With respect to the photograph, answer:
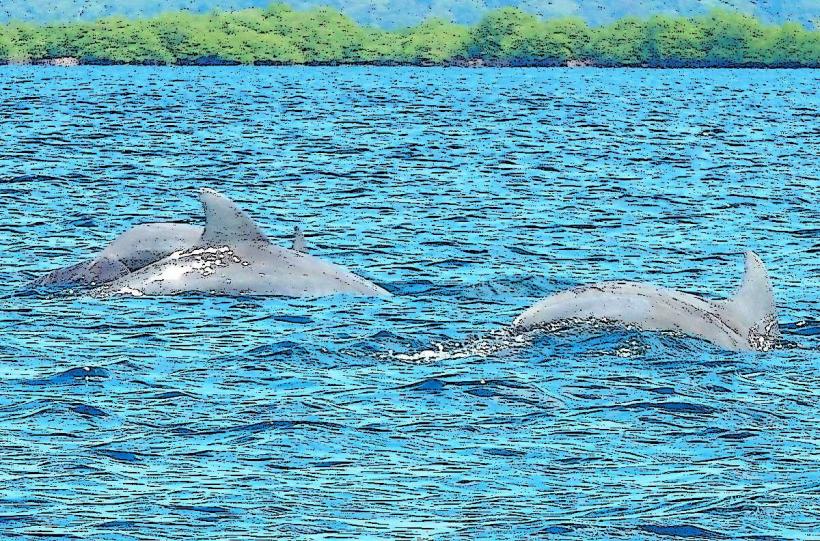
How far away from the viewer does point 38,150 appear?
177ft

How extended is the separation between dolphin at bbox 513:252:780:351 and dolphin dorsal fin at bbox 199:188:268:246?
4605 millimetres

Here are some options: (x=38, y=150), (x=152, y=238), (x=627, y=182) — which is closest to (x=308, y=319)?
(x=152, y=238)

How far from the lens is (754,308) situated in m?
19.5

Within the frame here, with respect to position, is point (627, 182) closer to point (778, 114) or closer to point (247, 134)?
point (247, 134)

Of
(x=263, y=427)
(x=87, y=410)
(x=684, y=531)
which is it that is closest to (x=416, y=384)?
(x=263, y=427)

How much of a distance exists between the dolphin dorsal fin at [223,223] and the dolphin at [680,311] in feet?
15.1

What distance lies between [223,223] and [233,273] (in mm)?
909

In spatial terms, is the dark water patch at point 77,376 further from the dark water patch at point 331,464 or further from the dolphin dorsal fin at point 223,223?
the dolphin dorsal fin at point 223,223

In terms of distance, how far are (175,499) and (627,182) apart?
1310 inches

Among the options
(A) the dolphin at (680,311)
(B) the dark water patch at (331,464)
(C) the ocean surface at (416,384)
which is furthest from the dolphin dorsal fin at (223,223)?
(B) the dark water patch at (331,464)

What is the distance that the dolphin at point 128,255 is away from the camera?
2380cm

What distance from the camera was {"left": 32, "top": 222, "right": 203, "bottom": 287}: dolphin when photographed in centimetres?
2380

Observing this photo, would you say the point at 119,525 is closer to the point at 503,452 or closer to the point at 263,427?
the point at 263,427

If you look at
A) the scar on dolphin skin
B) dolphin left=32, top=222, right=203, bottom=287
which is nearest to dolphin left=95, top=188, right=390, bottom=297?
the scar on dolphin skin
